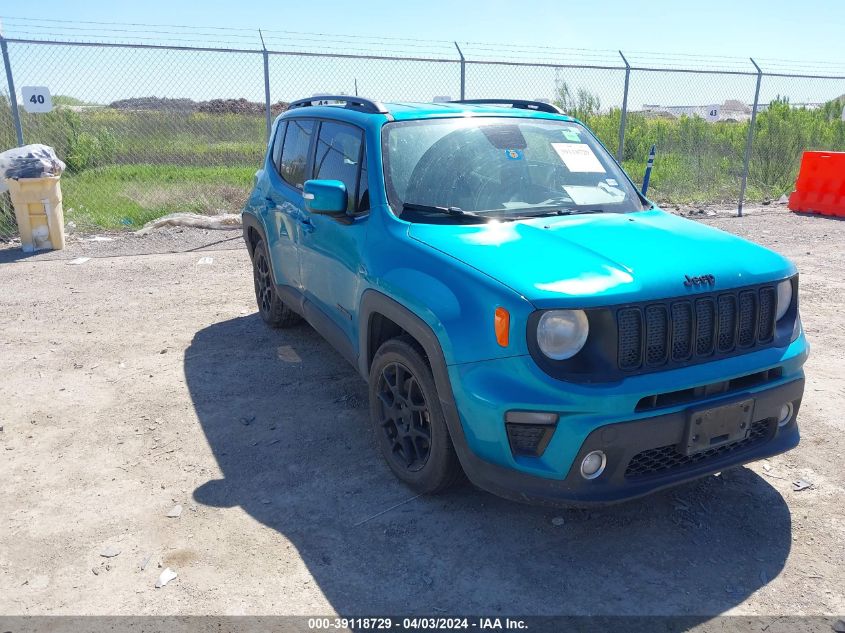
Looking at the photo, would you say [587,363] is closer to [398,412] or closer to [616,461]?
[616,461]

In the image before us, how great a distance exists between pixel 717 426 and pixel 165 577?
7.92ft

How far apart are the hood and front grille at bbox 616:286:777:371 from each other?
0.21 ft

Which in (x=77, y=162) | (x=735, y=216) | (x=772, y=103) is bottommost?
(x=735, y=216)

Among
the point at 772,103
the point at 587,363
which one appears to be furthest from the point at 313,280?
the point at 772,103

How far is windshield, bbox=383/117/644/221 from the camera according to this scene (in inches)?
147

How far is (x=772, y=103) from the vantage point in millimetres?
15633

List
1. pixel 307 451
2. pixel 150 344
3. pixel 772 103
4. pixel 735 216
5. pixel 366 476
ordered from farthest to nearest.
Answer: pixel 772 103
pixel 735 216
pixel 150 344
pixel 307 451
pixel 366 476

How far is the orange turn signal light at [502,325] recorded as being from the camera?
2.75 m

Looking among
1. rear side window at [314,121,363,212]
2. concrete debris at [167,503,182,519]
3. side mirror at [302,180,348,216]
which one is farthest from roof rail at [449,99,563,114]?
concrete debris at [167,503,182,519]

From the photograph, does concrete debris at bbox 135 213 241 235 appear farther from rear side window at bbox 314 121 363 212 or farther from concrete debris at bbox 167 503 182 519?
concrete debris at bbox 167 503 182 519

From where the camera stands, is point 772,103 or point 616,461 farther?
point 772,103

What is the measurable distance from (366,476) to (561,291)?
162cm

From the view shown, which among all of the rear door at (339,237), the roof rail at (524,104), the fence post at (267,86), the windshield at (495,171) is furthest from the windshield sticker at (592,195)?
the fence post at (267,86)

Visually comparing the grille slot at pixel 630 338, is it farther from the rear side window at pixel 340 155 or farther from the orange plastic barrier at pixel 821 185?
the orange plastic barrier at pixel 821 185
